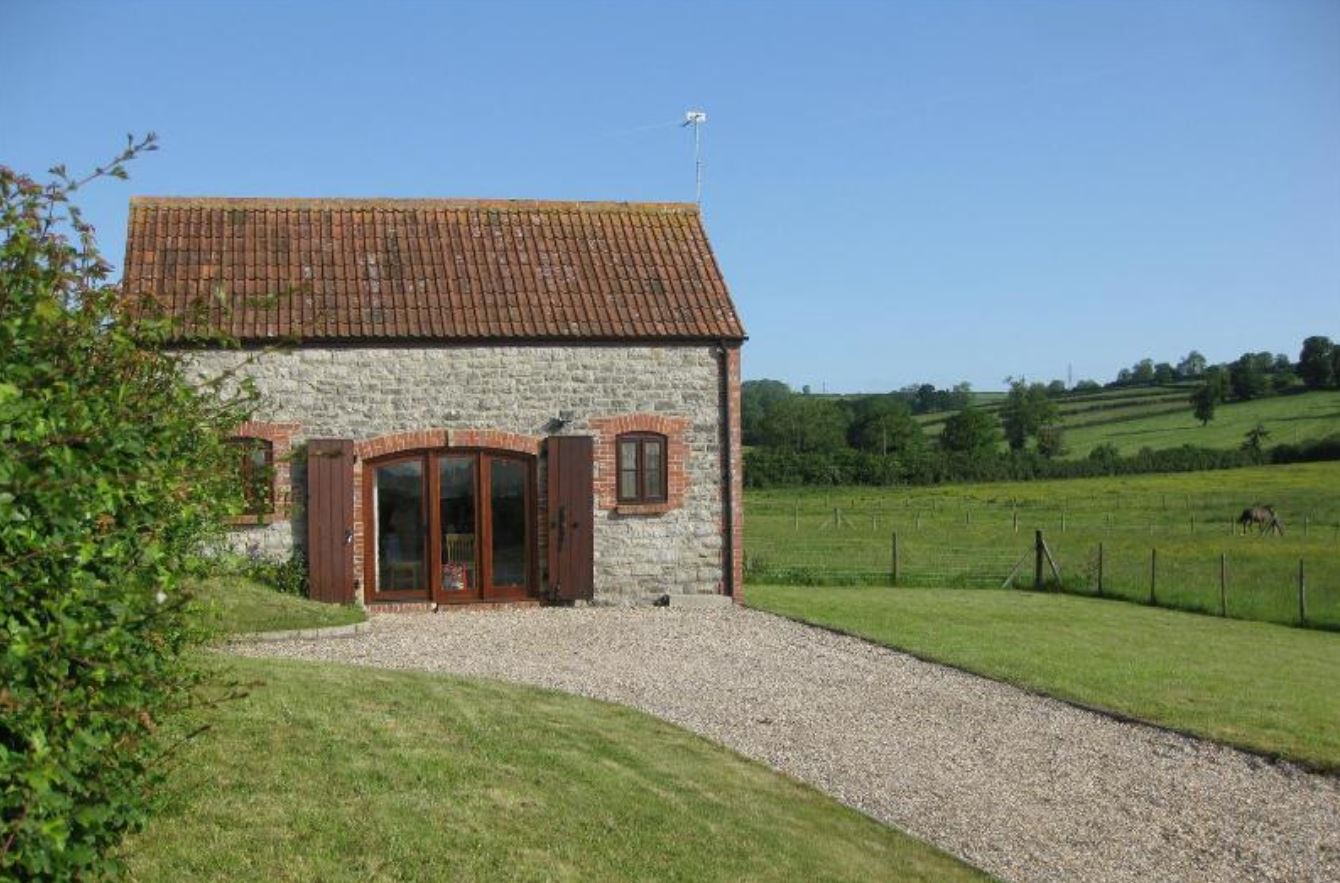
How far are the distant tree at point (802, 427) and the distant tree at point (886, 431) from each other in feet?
3.77

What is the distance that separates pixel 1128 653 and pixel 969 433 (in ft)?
209

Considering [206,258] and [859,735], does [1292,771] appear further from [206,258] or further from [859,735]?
[206,258]

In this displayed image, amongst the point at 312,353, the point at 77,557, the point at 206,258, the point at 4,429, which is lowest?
the point at 77,557

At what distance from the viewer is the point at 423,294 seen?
19.0 metres

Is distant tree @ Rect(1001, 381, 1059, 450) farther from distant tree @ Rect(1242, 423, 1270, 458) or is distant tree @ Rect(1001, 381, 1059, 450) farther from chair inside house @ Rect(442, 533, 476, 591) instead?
chair inside house @ Rect(442, 533, 476, 591)

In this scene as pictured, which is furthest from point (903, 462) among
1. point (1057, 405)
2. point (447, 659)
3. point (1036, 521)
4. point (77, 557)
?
point (77, 557)

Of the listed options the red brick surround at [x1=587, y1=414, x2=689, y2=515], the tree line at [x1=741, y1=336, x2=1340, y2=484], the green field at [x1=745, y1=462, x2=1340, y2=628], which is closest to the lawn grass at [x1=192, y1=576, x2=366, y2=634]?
the red brick surround at [x1=587, y1=414, x2=689, y2=515]

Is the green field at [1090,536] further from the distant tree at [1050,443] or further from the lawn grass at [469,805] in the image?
the lawn grass at [469,805]

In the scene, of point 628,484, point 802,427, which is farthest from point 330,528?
point 802,427

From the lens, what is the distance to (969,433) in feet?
260

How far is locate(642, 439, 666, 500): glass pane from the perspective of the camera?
Result: 62.1ft

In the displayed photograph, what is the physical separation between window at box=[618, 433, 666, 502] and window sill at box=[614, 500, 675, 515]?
7 cm

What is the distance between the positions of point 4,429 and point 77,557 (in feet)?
1.65

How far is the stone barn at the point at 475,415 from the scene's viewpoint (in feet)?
58.9
